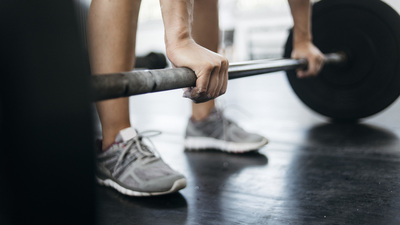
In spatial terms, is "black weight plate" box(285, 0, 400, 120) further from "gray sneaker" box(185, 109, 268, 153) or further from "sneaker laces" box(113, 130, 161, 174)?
"sneaker laces" box(113, 130, 161, 174)

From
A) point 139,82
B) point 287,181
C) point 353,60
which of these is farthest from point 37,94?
point 353,60

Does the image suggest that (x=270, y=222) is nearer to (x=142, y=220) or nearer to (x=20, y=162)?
(x=142, y=220)

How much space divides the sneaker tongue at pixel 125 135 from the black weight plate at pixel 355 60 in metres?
0.92

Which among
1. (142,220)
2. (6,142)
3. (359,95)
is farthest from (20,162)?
(359,95)

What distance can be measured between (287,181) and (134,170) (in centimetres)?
38

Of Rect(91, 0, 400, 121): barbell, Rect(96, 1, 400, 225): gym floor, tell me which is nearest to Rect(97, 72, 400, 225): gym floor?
Rect(96, 1, 400, 225): gym floor

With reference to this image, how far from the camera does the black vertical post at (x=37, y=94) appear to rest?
0.36 metres

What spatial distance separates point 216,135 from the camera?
4.22 feet

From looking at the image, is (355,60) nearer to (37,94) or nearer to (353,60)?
(353,60)

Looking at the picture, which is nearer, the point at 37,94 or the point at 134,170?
the point at 37,94

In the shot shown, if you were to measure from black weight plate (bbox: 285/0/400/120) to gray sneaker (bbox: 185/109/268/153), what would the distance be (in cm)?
50

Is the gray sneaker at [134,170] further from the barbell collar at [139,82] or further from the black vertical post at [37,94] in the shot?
the black vertical post at [37,94]

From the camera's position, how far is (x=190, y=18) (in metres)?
0.77

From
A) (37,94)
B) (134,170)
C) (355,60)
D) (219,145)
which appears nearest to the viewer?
(37,94)
